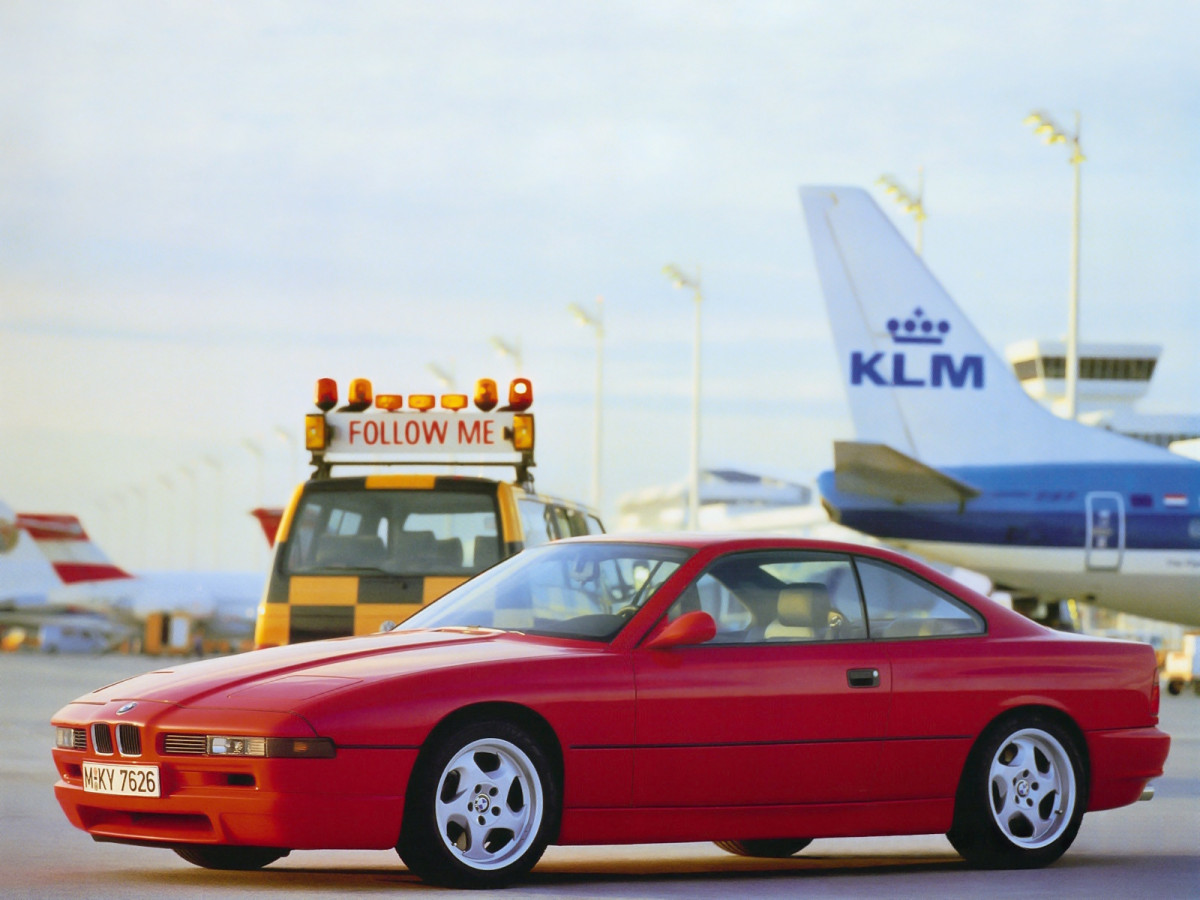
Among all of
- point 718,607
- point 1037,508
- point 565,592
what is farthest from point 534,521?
point 1037,508

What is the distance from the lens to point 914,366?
2580cm

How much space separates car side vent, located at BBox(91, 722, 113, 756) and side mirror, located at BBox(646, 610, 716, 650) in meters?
2.02

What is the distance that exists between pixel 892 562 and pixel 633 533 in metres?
1.09

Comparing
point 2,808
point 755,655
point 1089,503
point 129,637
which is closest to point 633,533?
point 755,655

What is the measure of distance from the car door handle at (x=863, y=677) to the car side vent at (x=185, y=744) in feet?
8.21

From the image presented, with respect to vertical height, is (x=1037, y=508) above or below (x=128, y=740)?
above

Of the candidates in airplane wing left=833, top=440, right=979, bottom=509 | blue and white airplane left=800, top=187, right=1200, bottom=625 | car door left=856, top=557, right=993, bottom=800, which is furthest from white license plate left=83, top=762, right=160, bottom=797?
blue and white airplane left=800, top=187, right=1200, bottom=625

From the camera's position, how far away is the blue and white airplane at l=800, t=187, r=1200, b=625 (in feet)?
81.0

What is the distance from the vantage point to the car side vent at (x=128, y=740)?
22.1 ft

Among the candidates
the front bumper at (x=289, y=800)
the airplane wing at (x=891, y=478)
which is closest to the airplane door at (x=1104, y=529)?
the airplane wing at (x=891, y=478)

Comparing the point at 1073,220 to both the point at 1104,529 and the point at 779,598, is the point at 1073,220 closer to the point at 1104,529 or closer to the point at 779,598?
the point at 1104,529

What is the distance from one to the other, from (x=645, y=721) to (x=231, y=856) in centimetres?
173

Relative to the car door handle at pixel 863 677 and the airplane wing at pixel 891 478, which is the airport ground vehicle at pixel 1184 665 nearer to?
the airplane wing at pixel 891 478

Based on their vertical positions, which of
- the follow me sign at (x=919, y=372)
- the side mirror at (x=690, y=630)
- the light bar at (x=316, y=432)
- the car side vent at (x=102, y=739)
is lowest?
the car side vent at (x=102, y=739)
